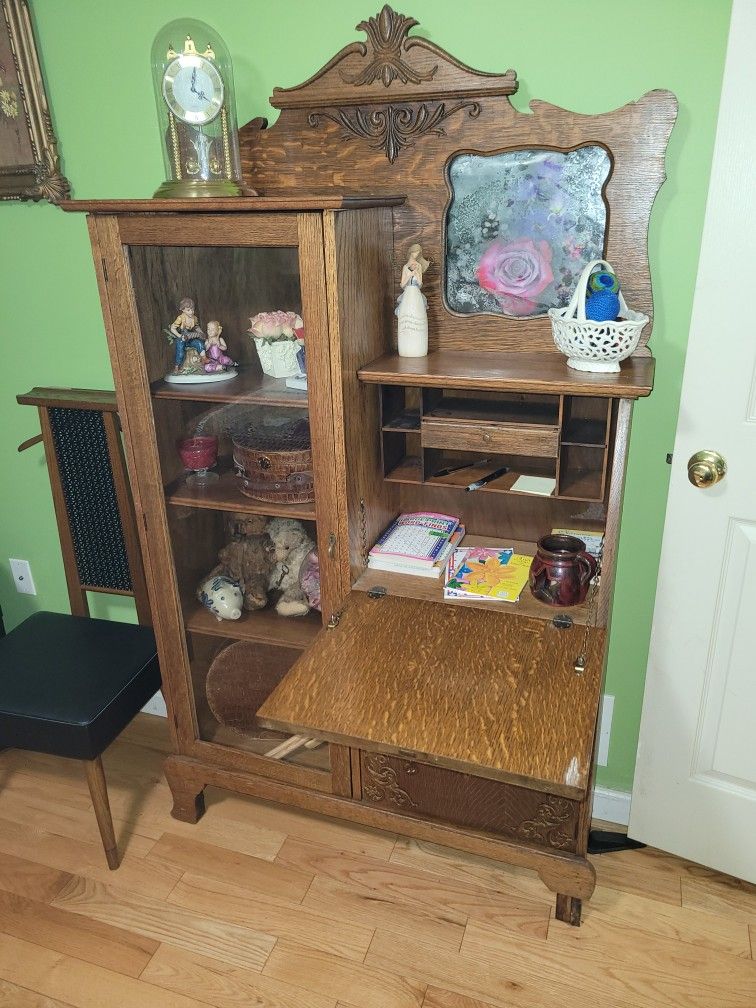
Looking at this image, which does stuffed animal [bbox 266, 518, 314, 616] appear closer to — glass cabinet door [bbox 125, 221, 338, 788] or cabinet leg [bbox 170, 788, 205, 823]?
glass cabinet door [bbox 125, 221, 338, 788]

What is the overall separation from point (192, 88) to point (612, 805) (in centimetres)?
201

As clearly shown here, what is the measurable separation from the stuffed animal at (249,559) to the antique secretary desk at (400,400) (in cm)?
4

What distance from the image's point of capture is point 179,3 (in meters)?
1.68

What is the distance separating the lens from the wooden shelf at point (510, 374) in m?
1.35

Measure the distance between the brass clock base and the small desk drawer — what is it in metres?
0.60

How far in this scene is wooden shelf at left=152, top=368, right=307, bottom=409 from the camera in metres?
1.57

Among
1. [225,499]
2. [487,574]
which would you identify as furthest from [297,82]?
[487,574]

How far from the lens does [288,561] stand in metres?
1.80

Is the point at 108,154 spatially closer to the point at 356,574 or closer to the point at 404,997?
the point at 356,574

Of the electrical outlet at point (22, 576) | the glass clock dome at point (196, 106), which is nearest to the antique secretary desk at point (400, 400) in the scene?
the glass clock dome at point (196, 106)

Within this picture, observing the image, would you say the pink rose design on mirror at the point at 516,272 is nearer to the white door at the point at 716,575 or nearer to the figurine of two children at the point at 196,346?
the white door at the point at 716,575

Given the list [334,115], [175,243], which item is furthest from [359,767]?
[334,115]

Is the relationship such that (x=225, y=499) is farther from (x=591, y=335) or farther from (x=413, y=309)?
(x=591, y=335)

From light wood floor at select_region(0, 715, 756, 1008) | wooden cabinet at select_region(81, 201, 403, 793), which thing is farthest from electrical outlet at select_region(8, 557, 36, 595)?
wooden cabinet at select_region(81, 201, 403, 793)
